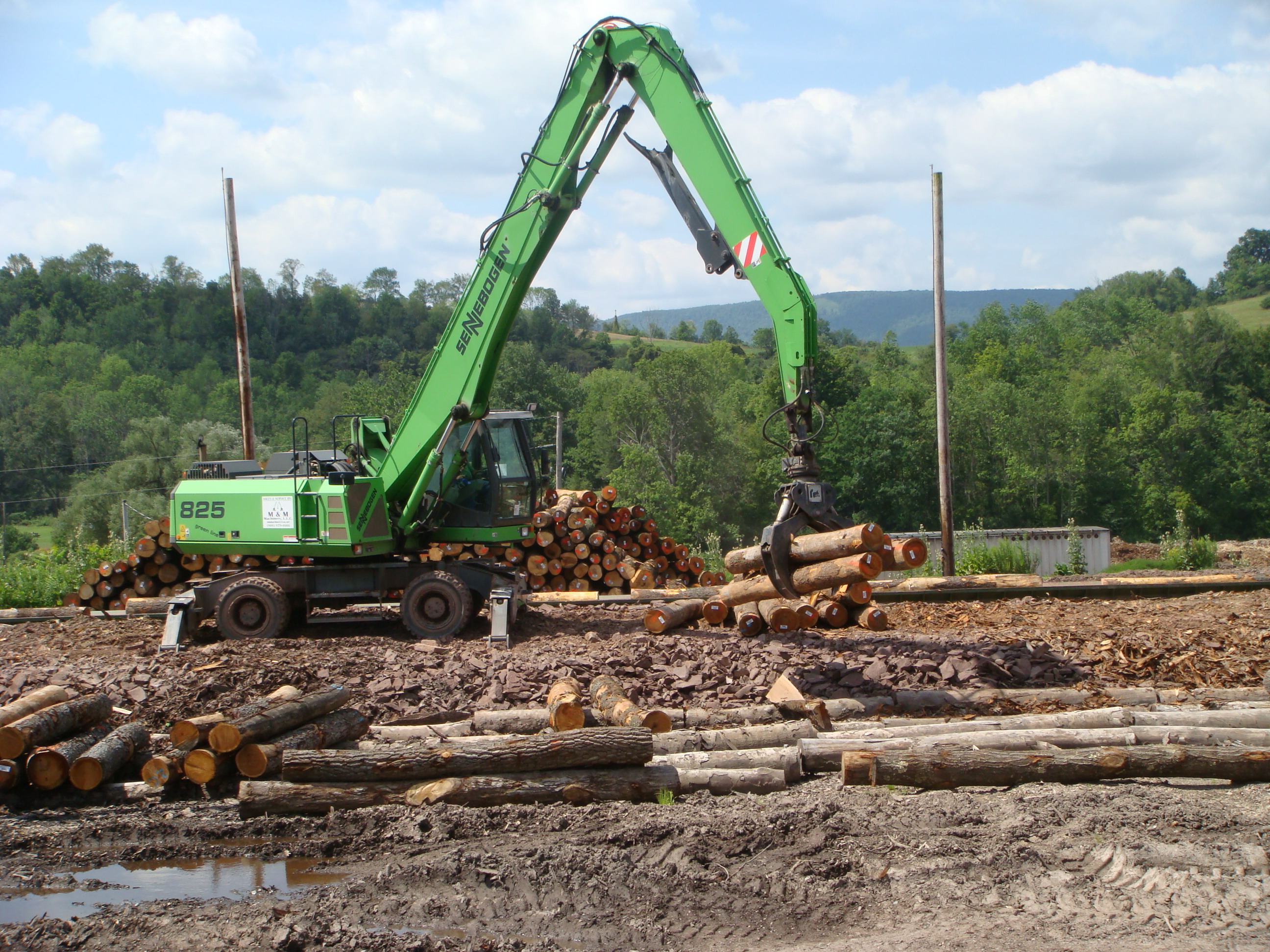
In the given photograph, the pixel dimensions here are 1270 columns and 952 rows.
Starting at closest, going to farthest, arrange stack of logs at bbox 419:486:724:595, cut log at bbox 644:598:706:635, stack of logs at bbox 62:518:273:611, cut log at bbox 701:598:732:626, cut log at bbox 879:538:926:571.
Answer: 1. cut log at bbox 879:538:926:571
2. cut log at bbox 644:598:706:635
3. cut log at bbox 701:598:732:626
4. stack of logs at bbox 62:518:273:611
5. stack of logs at bbox 419:486:724:595

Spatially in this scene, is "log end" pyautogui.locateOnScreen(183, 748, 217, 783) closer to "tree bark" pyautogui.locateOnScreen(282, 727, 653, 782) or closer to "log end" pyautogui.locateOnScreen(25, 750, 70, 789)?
"tree bark" pyautogui.locateOnScreen(282, 727, 653, 782)

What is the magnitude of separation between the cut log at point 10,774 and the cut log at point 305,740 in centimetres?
132

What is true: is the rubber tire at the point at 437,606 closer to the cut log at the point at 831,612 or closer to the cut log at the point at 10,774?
the cut log at the point at 831,612

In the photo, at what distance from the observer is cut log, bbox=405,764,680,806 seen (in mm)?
6000

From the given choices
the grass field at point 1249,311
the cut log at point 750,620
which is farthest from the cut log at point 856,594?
the grass field at point 1249,311

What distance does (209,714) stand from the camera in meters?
7.64

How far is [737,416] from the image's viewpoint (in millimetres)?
59375

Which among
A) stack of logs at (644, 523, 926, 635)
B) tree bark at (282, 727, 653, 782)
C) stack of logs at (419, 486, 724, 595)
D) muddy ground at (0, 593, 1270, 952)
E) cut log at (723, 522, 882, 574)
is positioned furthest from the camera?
stack of logs at (419, 486, 724, 595)

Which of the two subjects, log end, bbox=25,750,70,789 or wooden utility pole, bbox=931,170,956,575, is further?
wooden utility pole, bbox=931,170,956,575

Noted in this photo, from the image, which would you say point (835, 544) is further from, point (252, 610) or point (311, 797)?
point (252, 610)

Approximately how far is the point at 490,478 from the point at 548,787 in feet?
20.8

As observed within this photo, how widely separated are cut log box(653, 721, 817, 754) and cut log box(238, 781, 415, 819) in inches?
65.5

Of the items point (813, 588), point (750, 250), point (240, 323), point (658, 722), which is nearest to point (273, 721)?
point (658, 722)

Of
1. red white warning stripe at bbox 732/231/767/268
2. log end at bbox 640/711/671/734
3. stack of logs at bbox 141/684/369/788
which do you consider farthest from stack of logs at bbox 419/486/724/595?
log end at bbox 640/711/671/734
